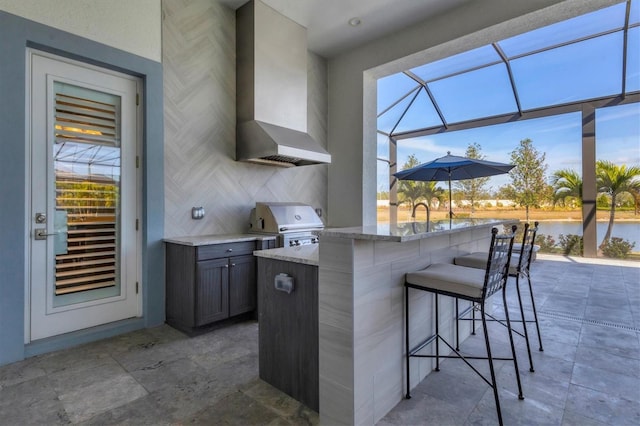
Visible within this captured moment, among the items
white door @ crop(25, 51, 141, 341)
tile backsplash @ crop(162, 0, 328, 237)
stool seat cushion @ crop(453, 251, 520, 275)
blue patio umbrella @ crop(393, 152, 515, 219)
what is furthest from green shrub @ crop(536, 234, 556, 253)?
white door @ crop(25, 51, 141, 341)

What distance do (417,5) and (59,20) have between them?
11.3ft

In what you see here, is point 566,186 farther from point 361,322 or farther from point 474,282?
point 361,322

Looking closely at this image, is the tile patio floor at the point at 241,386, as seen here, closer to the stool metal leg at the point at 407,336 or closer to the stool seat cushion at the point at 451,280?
the stool metal leg at the point at 407,336

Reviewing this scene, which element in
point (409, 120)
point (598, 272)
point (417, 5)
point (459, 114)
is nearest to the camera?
A: point (417, 5)

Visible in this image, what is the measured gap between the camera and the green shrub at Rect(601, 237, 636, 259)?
18.5 feet

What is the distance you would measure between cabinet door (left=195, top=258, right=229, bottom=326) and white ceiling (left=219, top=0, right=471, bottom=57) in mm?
2960

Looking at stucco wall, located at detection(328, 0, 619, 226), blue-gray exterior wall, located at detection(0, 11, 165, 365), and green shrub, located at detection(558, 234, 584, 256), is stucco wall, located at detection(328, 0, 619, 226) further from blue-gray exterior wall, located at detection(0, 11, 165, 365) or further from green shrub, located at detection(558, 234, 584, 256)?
green shrub, located at detection(558, 234, 584, 256)

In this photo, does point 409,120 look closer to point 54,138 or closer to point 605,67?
point 605,67

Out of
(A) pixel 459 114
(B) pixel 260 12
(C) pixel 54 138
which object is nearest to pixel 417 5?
(B) pixel 260 12

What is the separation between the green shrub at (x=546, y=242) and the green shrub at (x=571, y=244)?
0.14 metres

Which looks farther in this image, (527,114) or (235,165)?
(527,114)

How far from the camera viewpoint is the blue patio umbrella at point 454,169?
2998mm

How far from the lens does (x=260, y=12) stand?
352cm

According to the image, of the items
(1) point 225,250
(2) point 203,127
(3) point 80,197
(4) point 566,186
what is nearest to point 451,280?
(1) point 225,250
